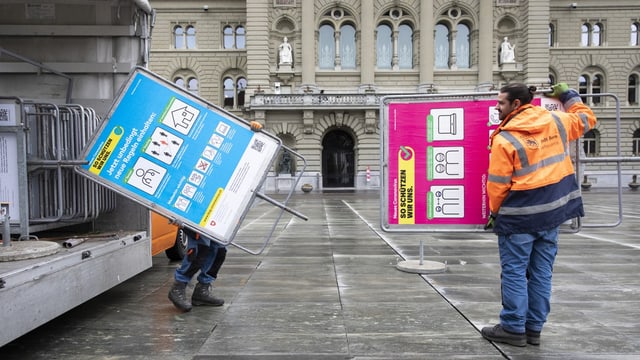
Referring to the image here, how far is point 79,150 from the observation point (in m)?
5.22

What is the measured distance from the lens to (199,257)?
5.21 meters

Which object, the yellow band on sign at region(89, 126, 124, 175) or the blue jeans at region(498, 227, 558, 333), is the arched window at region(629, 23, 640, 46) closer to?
the blue jeans at region(498, 227, 558, 333)

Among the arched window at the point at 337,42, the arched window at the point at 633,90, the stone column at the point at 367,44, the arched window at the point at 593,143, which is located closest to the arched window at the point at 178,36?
the arched window at the point at 337,42

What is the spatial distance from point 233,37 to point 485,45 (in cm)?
2257

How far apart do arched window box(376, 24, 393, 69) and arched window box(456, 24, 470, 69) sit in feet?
19.3

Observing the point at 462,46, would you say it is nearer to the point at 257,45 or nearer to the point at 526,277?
the point at 257,45

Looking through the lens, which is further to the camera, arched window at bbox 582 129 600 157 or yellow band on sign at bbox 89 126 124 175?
arched window at bbox 582 129 600 157

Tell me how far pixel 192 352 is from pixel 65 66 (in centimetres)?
398

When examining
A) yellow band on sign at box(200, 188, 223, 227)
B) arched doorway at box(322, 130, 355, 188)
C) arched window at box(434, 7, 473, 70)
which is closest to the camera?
yellow band on sign at box(200, 188, 223, 227)

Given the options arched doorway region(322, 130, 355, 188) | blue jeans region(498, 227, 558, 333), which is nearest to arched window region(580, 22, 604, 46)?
arched doorway region(322, 130, 355, 188)

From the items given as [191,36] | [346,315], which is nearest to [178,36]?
[191,36]

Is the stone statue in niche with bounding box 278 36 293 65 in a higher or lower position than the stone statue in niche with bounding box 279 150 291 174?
higher

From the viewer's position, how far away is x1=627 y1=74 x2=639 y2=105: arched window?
146 ft

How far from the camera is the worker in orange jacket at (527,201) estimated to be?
4.13 metres
